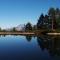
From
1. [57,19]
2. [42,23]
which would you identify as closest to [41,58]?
[57,19]

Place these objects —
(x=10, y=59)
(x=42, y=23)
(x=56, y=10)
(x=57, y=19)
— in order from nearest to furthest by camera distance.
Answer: (x=10, y=59) < (x=57, y=19) < (x=56, y=10) < (x=42, y=23)

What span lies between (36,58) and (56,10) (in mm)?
93517

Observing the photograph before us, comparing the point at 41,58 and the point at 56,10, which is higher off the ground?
the point at 56,10

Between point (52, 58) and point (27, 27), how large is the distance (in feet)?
349

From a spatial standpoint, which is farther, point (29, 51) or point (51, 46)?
point (51, 46)

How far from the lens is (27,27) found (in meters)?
125

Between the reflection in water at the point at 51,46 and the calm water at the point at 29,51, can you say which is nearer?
the calm water at the point at 29,51

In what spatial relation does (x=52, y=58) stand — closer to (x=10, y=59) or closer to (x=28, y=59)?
(x=28, y=59)

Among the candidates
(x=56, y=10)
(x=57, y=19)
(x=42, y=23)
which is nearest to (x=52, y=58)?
Result: (x=57, y=19)

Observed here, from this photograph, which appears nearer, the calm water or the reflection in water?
the calm water

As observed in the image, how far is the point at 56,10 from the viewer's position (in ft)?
359

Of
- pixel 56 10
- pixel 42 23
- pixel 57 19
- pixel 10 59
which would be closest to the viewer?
pixel 10 59

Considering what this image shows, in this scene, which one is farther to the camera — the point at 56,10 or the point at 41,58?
the point at 56,10

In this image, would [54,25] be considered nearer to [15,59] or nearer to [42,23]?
[42,23]
